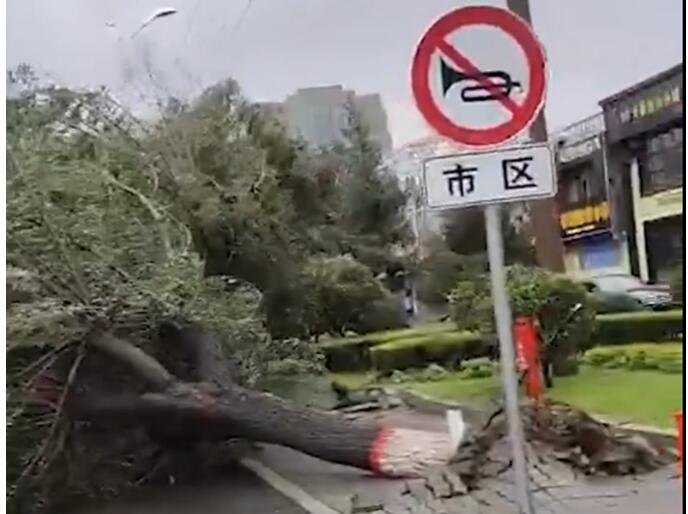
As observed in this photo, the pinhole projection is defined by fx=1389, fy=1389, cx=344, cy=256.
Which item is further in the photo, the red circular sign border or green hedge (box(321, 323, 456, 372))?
green hedge (box(321, 323, 456, 372))

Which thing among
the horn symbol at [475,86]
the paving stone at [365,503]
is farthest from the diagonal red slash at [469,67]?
the paving stone at [365,503]

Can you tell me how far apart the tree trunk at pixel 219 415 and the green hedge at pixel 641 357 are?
0.32 metres

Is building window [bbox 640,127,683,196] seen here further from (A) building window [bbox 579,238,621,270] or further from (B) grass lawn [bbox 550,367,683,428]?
(B) grass lawn [bbox 550,367,683,428]

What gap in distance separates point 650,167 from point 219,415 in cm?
95

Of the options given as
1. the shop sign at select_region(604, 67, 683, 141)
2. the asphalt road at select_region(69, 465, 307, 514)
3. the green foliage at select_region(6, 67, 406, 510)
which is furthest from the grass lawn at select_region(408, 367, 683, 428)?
the shop sign at select_region(604, 67, 683, 141)

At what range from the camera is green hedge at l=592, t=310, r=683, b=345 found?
2602 mm

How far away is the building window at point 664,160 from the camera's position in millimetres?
2600

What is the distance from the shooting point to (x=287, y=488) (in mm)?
2658

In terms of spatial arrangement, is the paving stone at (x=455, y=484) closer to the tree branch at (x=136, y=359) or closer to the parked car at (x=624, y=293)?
the parked car at (x=624, y=293)

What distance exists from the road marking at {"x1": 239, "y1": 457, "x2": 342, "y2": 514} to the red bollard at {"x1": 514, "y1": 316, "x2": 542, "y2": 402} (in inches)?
17.4

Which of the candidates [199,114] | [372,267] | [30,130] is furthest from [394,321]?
[30,130]

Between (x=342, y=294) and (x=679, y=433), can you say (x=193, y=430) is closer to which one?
(x=342, y=294)

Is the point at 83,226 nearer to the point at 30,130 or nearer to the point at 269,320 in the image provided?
the point at 30,130

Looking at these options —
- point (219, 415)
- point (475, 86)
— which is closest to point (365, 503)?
point (219, 415)
